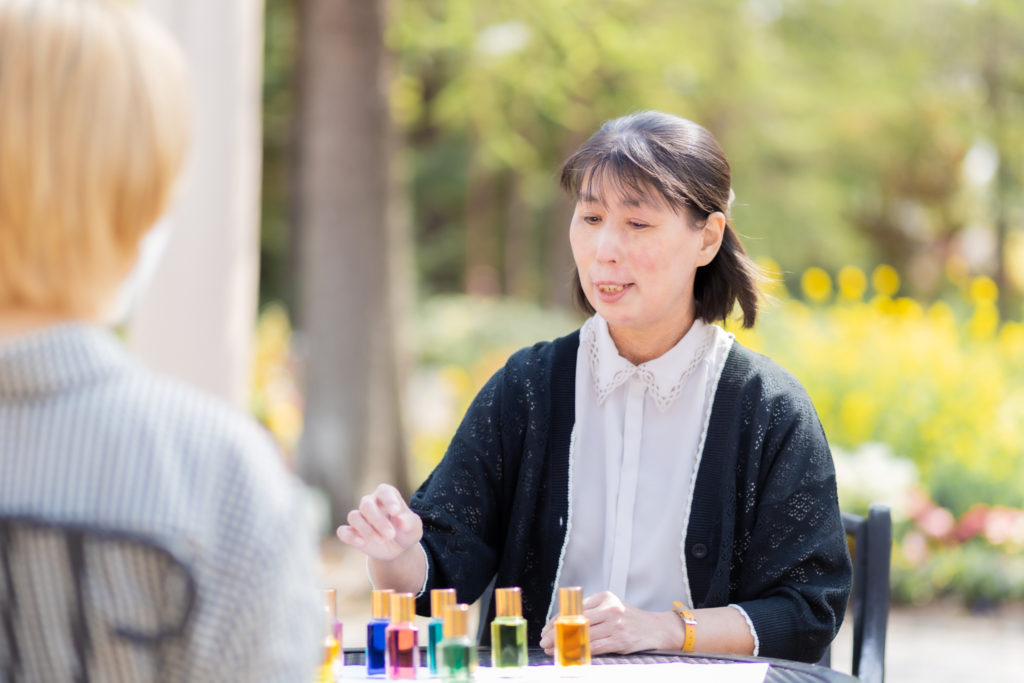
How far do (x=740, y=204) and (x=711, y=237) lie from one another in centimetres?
40

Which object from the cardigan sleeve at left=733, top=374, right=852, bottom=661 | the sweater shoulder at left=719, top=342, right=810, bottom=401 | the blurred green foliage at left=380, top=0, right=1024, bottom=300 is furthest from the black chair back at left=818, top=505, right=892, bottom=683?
the blurred green foliage at left=380, top=0, right=1024, bottom=300

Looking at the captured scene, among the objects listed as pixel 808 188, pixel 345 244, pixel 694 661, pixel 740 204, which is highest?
pixel 808 188

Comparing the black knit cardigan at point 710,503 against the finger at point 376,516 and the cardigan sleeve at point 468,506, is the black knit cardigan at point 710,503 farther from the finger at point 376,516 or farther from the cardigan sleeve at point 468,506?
the finger at point 376,516

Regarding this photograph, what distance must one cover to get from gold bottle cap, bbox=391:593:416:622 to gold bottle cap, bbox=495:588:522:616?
0.12 metres

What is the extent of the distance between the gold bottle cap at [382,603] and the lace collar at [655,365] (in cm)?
81

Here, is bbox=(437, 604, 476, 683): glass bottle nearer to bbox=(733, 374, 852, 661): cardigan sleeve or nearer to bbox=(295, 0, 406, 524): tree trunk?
bbox=(733, 374, 852, 661): cardigan sleeve

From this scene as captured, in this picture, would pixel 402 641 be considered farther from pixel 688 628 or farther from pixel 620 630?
pixel 688 628

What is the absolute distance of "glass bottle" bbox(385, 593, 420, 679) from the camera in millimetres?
1652

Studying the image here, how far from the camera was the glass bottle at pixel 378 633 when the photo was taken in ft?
5.54

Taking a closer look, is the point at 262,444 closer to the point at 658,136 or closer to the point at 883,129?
the point at 658,136

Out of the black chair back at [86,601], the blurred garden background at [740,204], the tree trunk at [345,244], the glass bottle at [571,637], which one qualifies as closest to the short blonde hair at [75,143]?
the black chair back at [86,601]

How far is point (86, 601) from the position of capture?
100 cm

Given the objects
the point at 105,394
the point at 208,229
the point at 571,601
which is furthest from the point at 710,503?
the point at 208,229

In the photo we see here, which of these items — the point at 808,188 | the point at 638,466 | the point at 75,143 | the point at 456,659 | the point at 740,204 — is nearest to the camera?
the point at 75,143
